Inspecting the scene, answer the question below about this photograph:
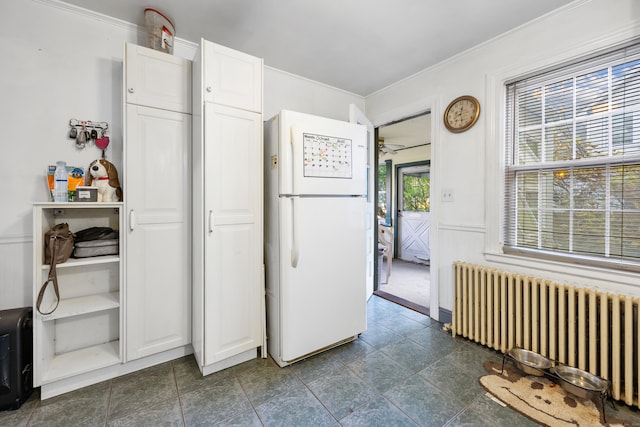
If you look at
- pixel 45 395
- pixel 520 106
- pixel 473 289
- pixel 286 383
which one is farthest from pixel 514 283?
pixel 45 395

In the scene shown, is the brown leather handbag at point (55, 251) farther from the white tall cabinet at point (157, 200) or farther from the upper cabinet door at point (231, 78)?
the upper cabinet door at point (231, 78)

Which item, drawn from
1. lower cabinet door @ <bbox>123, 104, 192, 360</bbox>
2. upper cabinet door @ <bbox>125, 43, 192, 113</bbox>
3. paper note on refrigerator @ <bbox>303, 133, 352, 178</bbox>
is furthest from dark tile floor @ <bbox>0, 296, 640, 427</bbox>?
upper cabinet door @ <bbox>125, 43, 192, 113</bbox>

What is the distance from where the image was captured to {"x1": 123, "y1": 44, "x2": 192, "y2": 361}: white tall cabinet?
1.84 meters

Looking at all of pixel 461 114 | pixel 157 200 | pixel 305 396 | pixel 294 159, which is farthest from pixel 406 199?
pixel 157 200

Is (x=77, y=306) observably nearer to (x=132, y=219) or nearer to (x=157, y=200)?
(x=132, y=219)

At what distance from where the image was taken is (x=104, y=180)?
1849 millimetres

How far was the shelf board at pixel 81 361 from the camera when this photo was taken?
167 centimetres

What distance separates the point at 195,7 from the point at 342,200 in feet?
5.62

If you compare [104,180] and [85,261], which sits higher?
[104,180]

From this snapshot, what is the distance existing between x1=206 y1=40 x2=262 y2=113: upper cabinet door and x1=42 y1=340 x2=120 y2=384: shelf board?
1.84 metres

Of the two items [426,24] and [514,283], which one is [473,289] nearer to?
[514,283]

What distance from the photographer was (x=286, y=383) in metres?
1.81

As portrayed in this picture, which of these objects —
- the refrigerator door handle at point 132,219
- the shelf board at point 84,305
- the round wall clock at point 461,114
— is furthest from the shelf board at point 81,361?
the round wall clock at point 461,114

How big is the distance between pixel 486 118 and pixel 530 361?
6.23 feet
